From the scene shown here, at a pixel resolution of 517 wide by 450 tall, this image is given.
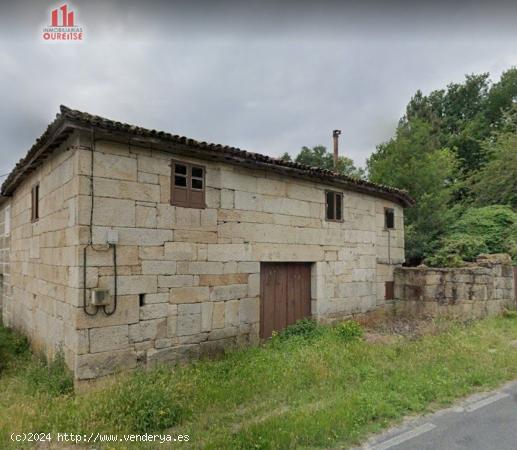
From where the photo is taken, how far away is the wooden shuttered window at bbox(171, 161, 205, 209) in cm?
626

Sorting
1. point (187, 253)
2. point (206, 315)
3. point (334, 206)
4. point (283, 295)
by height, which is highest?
point (334, 206)

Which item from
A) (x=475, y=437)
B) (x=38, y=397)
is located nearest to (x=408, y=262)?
(x=475, y=437)

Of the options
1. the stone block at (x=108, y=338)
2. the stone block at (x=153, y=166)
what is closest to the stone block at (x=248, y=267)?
the stone block at (x=153, y=166)

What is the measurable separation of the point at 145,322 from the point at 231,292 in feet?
5.95

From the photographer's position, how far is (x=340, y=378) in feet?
17.6

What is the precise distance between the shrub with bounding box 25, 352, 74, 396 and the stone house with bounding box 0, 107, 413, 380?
0.19 m

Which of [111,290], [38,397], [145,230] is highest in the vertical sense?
[145,230]

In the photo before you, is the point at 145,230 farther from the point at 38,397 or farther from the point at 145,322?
the point at 38,397

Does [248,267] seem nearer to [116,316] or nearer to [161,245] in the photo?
[161,245]

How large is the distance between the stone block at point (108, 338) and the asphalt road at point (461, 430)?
379 cm

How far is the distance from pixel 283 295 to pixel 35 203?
5918 millimetres

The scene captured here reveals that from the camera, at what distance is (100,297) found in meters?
5.11

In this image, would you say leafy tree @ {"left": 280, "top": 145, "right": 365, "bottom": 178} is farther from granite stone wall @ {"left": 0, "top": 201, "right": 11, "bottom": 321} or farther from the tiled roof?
granite stone wall @ {"left": 0, "top": 201, "right": 11, "bottom": 321}

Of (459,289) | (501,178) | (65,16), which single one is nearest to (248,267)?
(65,16)
